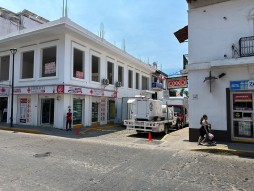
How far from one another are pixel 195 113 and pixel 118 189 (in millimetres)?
8434

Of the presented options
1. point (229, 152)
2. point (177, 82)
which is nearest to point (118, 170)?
point (229, 152)

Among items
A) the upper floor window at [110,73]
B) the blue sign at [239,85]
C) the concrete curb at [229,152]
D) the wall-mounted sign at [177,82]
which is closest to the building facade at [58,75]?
the upper floor window at [110,73]

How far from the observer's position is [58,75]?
1803 centimetres

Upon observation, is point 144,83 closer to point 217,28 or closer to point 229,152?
point 217,28

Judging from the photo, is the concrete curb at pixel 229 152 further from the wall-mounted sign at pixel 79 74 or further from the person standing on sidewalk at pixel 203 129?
the wall-mounted sign at pixel 79 74

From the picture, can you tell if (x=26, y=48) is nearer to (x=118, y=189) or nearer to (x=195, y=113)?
(x=195, y=113)

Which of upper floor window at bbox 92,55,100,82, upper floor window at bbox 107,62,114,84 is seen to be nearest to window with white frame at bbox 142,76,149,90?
upper floor window at bbox 107,62,114,84

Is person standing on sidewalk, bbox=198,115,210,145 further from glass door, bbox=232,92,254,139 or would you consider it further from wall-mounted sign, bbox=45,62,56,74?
wall-mounted sign, bbox=45,62,56,74

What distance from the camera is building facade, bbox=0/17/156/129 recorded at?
17.9m

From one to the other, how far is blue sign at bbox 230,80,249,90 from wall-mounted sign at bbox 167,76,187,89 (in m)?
3.09

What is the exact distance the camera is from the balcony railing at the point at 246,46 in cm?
1133

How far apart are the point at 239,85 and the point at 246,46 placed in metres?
1.99

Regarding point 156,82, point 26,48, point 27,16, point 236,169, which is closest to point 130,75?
point 156,82

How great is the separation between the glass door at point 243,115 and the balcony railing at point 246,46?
79.9 inches
